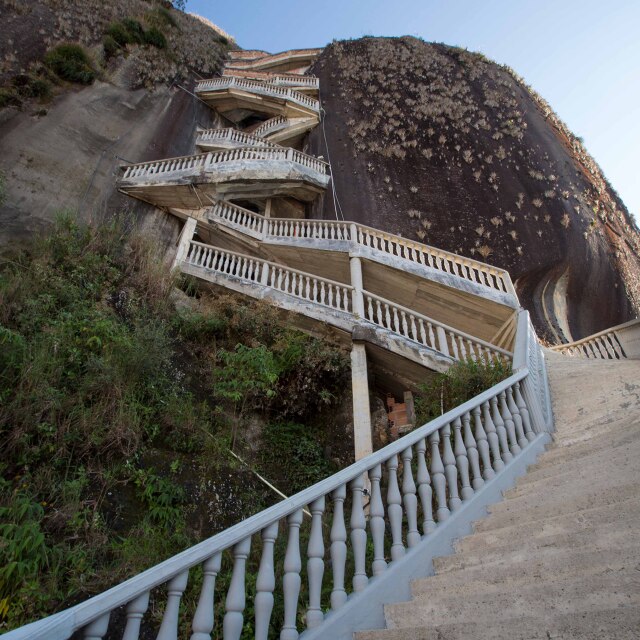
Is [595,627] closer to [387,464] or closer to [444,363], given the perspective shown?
[387,464]

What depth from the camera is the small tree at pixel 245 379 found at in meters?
7.48

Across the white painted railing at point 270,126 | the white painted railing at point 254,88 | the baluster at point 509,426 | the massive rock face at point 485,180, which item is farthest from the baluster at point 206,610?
the white painted railing at point 254,88

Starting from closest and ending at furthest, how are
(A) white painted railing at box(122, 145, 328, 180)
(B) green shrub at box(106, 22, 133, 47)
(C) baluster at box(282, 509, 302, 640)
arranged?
(C) baluster at box(282, 509, 302, 640) → (A) white painted railing at box(122, 145, 328, 180) → (B) green shrub at box(106, 22, 133, 47)

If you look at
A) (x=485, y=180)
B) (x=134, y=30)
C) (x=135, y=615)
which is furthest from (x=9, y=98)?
(x=135, y=615)

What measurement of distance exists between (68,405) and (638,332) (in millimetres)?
10432

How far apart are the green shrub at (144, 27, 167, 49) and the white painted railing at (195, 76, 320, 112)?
207 centimetres

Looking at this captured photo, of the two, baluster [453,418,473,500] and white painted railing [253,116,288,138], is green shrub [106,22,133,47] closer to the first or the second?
white painted railing [253,116,288,138]

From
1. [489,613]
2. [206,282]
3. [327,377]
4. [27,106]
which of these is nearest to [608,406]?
[489,613]

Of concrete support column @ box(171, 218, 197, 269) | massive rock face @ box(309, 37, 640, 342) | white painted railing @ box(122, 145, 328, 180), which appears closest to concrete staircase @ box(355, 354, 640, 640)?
concrete support column @ box(171, 218, 197, 269)

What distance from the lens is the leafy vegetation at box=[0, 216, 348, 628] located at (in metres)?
4.26

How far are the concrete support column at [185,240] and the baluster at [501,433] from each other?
8.96 m

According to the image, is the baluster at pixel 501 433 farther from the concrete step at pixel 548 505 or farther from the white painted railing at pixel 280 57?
the white painted railing at pixel 280 57

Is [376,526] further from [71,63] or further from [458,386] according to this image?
[71,63]

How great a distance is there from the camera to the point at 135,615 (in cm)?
188
